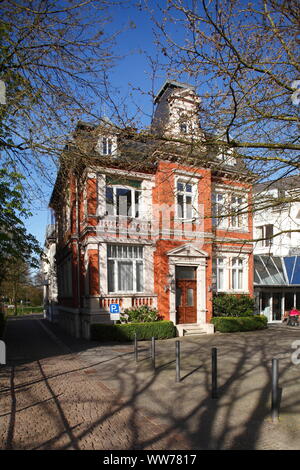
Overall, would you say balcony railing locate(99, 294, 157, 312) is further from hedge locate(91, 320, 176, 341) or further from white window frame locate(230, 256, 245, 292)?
white window frame locate(230, 256, 245, 292)

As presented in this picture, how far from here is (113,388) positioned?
755 cm

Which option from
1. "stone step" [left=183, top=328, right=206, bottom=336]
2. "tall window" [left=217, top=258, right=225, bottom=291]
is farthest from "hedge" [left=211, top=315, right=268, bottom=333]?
"tall window" [left=217, top=258, right=225, bottom=291]

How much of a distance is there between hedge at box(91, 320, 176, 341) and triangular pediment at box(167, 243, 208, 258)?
3427mm

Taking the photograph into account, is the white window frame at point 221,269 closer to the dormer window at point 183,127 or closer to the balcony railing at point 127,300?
the balcony railing at point 127,300

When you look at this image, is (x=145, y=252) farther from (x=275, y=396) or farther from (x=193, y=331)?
(x=275, y=396)

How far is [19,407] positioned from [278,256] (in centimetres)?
2282

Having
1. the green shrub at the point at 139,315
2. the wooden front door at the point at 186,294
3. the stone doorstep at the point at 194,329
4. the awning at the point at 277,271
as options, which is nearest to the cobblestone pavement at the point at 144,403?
the green shrub at the point at 139,315

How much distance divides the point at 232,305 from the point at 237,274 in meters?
2.34

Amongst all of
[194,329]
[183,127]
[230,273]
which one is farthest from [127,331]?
A: [183,127]

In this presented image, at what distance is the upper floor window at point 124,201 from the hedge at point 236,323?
6.69 meters

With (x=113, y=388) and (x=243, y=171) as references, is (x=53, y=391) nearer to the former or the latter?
(x=113, y=388)

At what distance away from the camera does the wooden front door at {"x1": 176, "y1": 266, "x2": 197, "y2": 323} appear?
17312mm

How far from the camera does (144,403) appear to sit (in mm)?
6473

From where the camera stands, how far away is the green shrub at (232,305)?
60.1ft
